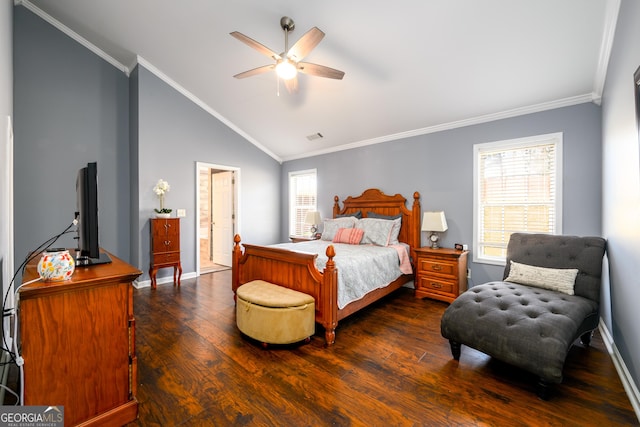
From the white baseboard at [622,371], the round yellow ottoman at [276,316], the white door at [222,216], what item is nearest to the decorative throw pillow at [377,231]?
the round yellow ottoman at [276,316]

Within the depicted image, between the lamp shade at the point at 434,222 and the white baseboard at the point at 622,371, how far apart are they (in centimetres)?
176

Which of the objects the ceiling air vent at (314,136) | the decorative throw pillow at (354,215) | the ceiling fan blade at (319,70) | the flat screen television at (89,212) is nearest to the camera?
Answer: the flat screen television at (89,212)

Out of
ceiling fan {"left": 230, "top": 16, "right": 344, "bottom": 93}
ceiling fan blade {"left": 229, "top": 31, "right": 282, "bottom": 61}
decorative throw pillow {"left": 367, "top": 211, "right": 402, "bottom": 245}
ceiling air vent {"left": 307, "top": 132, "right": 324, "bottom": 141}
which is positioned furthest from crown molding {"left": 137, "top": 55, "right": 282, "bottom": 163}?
decorative throw pillow {"left": 367, "top": 211, "right": 402, "bottom": 245}

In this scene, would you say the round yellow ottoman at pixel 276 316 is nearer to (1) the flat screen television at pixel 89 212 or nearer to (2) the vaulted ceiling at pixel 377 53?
(1) the flat screen television at pixel 89 212

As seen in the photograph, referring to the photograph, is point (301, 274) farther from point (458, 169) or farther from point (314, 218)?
point (458, 169)

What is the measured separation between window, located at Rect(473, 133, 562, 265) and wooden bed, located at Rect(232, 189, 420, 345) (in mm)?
870

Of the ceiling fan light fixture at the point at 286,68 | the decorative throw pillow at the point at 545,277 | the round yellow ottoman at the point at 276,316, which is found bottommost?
the round yellow ottoman at the point at 276,316

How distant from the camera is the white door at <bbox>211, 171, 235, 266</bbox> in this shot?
561cm

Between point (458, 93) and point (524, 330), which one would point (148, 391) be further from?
point (458, 93)

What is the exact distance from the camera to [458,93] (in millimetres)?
3287

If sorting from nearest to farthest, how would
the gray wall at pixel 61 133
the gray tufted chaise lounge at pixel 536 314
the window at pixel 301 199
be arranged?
the gray tufted chaise lounge at pixel 536 314
the gray wall at pixel 61 133
the window at pixel 301 199

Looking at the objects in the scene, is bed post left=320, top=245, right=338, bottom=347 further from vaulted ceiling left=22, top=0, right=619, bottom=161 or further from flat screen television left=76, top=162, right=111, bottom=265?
vaulted ceiling left=22, top=0, right=619, bottom=161

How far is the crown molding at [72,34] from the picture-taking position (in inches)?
141

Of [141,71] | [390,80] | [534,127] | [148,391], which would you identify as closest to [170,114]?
[141,71]
